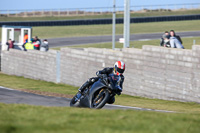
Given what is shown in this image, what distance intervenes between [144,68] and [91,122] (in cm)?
1186

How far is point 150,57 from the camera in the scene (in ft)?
62.8

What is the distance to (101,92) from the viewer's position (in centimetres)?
1166

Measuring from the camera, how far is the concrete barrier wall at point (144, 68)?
1712 cm

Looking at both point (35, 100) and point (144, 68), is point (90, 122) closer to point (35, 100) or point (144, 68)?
point (35, 100)

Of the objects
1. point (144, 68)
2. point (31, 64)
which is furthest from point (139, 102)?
point (31, 64)

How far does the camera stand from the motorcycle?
1151cm

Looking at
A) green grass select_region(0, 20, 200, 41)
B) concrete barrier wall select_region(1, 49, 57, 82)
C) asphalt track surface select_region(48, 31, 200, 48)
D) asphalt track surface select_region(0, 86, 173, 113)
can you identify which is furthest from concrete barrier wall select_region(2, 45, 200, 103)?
green grass select_region(0, 20, 200, 41)

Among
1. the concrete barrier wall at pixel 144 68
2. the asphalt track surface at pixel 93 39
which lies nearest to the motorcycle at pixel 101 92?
the concrete barrier wall at pixel 144 68

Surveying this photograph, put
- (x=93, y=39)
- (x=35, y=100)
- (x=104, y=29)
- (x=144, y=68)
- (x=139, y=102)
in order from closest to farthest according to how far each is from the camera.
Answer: (x=35, y=100)
(x=139, y=102)
(x=144, y=68)
(x=93, y=39)
(x=104, y=29)

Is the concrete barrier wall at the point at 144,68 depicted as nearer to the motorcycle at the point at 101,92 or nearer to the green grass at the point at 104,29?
the motorcycle at the point at 101,92

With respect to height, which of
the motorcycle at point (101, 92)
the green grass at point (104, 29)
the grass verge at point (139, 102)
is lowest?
the grass verge at point (139, 102)

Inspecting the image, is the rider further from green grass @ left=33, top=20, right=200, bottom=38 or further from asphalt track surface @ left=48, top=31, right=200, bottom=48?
green grass @ left=33, top=20, right=200, bottom=38

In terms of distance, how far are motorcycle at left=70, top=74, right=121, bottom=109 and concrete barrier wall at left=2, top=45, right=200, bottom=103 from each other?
19.7 feet

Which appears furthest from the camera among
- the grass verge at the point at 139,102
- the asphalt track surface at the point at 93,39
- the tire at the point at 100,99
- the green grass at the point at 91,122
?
the asphalt track surface at the point at 93,39
